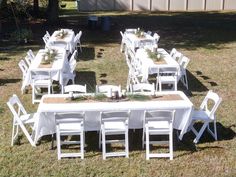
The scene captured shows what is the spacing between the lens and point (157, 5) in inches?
1470

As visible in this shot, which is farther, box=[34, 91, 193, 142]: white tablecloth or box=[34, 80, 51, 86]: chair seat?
box=[34, 80, 51, 86]: chair seat

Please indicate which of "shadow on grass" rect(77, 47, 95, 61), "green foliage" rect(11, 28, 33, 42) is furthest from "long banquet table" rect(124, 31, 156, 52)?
"green foliage" rect(11, 28, 33, 42)

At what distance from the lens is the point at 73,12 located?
123ft

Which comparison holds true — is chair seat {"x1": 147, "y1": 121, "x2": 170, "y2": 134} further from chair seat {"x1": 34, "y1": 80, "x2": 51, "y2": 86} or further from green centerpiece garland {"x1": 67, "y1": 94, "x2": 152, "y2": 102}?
chair seat {"x1": 34, "y1": 80, "x2": 51, "y2": 86}

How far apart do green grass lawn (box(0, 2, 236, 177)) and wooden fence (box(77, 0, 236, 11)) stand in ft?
18.4

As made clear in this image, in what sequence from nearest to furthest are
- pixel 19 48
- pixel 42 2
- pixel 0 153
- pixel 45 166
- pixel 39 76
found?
pixel 45 166
pixel 0 153
pixel 39 76
pixel 19 48
pixel 42 2

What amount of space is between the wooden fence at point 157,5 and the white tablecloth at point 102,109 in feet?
94.1

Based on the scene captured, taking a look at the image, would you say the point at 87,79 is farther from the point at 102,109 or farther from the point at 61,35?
the point at 102,109

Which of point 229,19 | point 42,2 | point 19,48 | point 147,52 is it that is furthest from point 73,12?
point 147,52

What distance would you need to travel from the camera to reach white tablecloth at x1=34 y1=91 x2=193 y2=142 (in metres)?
9.04

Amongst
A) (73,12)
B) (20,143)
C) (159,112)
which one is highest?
(159,112)

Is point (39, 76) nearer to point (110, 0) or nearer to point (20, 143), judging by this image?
point (20, 143)

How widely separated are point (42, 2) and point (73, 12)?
2387 millimetres

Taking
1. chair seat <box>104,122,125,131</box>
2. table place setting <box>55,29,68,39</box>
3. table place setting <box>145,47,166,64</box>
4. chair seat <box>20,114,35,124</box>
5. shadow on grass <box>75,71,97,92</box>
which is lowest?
shadow on grass <box>75,71,97,92</box>
